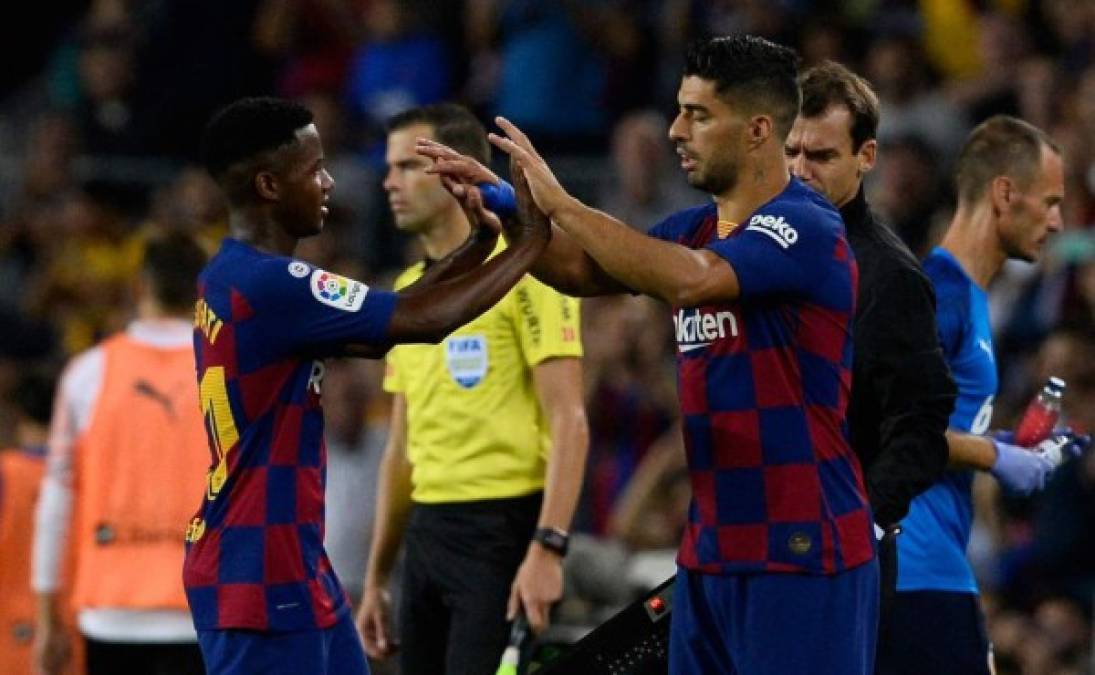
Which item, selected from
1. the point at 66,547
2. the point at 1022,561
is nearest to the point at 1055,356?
the point at 1022,561

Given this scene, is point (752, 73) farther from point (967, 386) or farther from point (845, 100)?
point (967, 386)

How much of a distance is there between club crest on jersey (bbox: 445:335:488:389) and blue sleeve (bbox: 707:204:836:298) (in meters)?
1.74

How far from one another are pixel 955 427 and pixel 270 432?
7.17 feet

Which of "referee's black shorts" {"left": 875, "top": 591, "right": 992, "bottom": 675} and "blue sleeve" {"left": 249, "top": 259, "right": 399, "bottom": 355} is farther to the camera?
"referee's black shorts" {"left": 875, "top": 591, "right": 992, "bottom": 675}

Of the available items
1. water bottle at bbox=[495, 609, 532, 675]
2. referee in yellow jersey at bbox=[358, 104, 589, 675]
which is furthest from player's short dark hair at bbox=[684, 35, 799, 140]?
water bottle at bbox=[495, 609, 532, 675]

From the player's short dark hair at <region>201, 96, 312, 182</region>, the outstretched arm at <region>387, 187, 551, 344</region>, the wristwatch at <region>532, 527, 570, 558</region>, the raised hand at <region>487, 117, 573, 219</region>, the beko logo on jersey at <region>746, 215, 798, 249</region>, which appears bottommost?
the wristwatch at <region>532, 527, 570, 558</region>

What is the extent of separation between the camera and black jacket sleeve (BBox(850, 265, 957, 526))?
5379 mm

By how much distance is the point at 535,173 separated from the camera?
4949 mm

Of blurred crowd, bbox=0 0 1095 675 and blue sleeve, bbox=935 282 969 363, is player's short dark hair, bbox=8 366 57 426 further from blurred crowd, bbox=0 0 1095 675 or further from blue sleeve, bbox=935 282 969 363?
blue sleeve, bbox=935 282 969 363

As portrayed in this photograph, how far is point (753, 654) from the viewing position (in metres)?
4.90

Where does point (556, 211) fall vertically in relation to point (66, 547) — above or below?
above

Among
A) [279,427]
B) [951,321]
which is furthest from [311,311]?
[951,321]

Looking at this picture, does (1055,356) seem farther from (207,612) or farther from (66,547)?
(207,612)

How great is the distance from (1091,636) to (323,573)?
5.10 m
